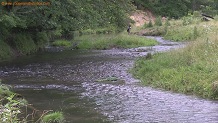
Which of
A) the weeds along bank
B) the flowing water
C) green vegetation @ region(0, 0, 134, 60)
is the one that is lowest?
the flowing water

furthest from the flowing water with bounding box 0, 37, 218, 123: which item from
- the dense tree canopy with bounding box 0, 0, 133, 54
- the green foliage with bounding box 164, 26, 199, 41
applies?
the green foliage with bounding box 164, 26, 199, 41

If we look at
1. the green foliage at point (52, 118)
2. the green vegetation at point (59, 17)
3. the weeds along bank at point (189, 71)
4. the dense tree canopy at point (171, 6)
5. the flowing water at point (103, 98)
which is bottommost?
the flowing water at point (103, 98)

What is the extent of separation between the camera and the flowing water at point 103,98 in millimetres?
9078

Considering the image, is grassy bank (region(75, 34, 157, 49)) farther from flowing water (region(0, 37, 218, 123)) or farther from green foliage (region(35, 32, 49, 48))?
flowing water (region(0, 37, 218, 123))

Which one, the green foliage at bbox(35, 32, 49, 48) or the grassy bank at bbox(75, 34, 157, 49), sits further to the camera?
the grassy bank at bbox(75, 34, 157, 49)

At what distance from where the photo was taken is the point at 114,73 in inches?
648

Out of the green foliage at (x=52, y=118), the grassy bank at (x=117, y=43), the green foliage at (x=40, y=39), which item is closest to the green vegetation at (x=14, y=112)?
the green foliage at (x=52, y=118)

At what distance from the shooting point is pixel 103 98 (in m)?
11.2

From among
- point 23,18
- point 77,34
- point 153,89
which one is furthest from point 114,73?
point 77,34

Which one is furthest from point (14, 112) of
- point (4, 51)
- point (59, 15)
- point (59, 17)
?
point (59, 17)

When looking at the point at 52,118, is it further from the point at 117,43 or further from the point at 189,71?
the point at 117,43

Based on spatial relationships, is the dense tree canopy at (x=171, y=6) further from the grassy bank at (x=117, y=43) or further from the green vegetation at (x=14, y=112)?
the green vegetation at (x=14, y=112)

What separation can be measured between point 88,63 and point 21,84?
6.99 m

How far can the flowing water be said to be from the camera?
357 inches
